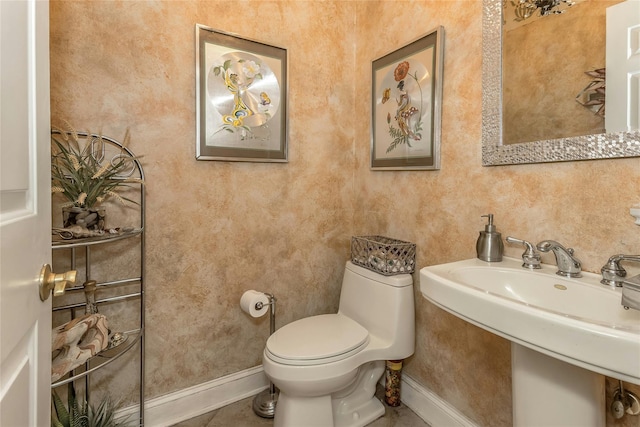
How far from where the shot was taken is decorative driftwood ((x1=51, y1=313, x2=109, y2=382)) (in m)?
1.04

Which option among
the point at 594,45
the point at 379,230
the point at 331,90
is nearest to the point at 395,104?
the point at 331,90

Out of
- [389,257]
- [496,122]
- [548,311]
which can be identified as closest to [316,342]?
[389,257]

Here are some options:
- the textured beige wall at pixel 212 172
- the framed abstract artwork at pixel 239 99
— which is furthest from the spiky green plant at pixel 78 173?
the framed abstract artwork at pixel 239 99

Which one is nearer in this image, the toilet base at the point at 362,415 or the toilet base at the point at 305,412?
the toilet base at the point at 305,412

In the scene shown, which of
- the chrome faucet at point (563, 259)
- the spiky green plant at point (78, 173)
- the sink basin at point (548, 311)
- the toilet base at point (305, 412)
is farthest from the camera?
the toilet base at point (305, 412)

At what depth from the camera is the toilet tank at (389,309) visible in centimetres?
151

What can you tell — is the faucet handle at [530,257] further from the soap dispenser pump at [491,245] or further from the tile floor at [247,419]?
the tile floor at [247,419]

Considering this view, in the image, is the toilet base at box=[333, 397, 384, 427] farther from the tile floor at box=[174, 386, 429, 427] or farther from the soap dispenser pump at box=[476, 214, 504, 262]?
the soap dispenser pump at box=[476, 214, 504, 262]

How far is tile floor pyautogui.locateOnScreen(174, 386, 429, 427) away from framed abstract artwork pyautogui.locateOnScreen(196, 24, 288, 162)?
1272mm

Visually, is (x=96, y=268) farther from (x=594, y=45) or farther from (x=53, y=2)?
(x=594, y=45)

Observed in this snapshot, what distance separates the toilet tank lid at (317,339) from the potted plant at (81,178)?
0.85 meters

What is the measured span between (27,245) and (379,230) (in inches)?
61.7

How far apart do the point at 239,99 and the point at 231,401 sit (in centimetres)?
156

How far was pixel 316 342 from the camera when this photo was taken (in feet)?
4.59
